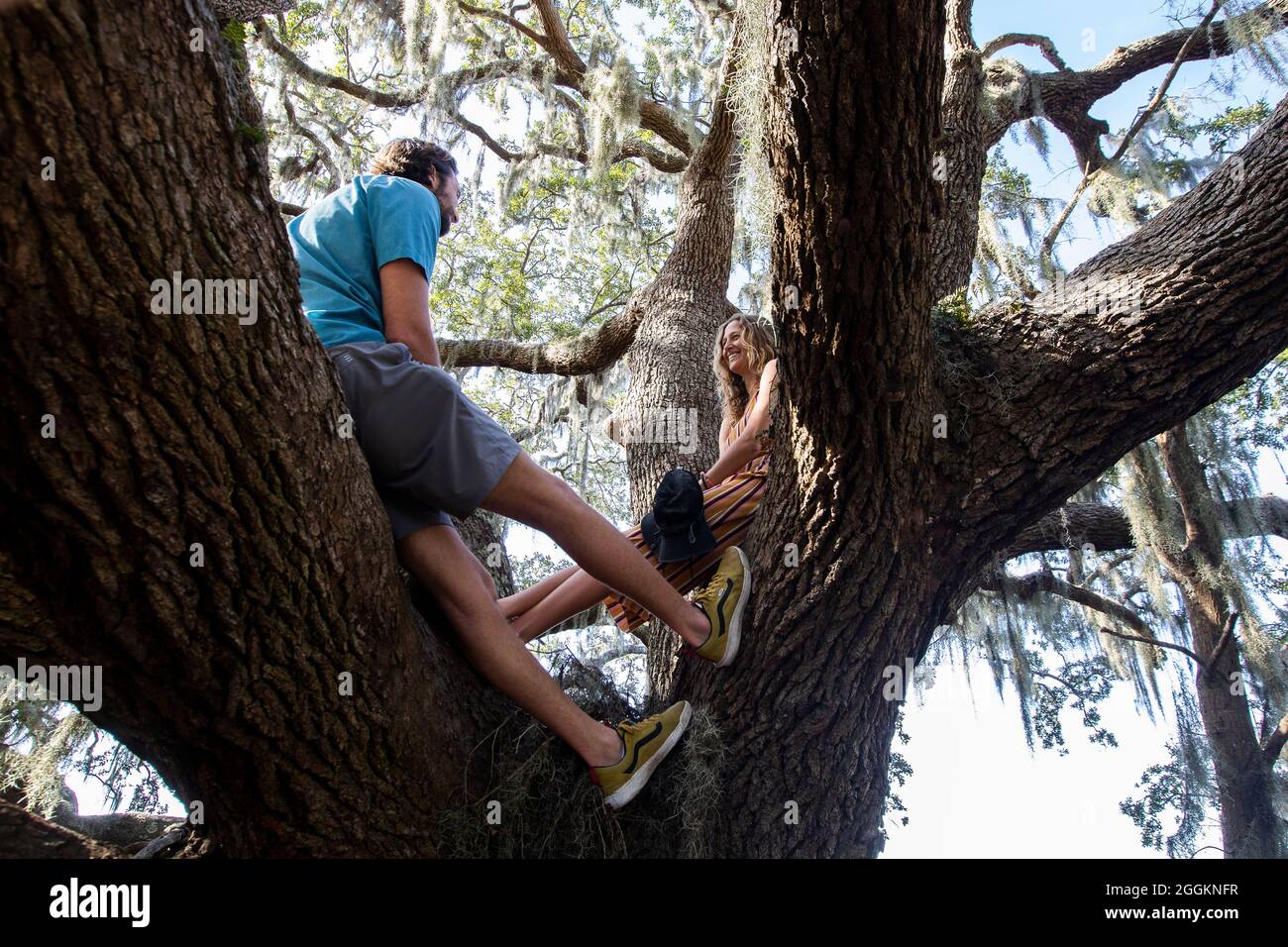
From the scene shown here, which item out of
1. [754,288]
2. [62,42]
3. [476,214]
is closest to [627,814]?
[62,42]

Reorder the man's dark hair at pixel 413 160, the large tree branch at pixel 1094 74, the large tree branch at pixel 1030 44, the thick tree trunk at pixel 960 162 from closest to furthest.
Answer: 1. the man's dark hair at pixel 413 160
2. the thick tree trunk at pixel 960 162
3. the large tree branch at pixel 1094 74
4. the large tree branch at pixel 1030 44

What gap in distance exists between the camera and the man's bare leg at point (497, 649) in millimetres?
2035

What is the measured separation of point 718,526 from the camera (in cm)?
266

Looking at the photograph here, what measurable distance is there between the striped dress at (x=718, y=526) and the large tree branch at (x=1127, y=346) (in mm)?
676

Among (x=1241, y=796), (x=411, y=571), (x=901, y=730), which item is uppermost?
(x=411, y=571)

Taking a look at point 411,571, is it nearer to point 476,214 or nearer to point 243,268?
point 243,268

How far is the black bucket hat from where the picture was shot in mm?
2527

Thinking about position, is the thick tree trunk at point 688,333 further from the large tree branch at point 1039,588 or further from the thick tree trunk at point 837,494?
the large tree branch at point 1039,588

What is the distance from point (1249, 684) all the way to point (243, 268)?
7312mm

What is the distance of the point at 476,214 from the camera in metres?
8.41

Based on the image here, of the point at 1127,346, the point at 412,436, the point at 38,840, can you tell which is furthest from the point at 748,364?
the point at 38,840

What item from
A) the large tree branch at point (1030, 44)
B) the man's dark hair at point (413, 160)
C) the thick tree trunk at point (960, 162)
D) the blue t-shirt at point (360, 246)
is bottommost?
the blue t-shirt at point (360, 246)

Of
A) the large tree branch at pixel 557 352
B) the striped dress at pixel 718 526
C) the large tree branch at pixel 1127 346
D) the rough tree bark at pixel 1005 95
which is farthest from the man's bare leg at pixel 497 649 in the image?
the large tree branch at pixel 557 352

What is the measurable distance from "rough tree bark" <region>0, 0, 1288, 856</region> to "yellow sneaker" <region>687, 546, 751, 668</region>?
0.05 meters
